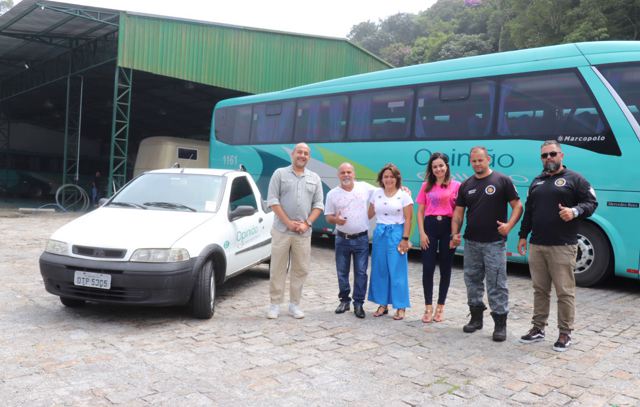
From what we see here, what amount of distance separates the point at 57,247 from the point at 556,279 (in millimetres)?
4486

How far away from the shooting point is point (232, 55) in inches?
725

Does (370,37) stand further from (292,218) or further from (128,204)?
(292,218)

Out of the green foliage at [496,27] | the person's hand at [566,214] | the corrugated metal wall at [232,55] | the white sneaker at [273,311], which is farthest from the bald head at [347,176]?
the green foliage at [496,27]

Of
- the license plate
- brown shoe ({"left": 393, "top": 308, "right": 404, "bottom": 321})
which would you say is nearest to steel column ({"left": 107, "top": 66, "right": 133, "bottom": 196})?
the license plate

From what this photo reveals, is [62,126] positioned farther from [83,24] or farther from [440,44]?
[440,44]

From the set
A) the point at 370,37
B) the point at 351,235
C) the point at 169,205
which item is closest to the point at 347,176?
the point at 351,235

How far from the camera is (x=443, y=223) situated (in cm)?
485

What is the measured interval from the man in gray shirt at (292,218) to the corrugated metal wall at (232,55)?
13.1 m

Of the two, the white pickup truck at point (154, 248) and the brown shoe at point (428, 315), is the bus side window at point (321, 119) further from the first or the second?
the brown shoe at point (428, 315)

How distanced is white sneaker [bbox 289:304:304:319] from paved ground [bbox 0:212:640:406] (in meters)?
0.10

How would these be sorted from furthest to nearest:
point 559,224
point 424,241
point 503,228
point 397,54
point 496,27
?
point 397,54, point 496,27, point 424,241, point 503,228, point 559,224

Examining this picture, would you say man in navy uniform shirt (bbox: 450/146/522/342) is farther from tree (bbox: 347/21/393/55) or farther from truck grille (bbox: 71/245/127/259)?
tree (bbox: 347/21/393/55)

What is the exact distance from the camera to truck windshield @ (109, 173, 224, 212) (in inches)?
218

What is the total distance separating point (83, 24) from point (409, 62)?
56901mm
